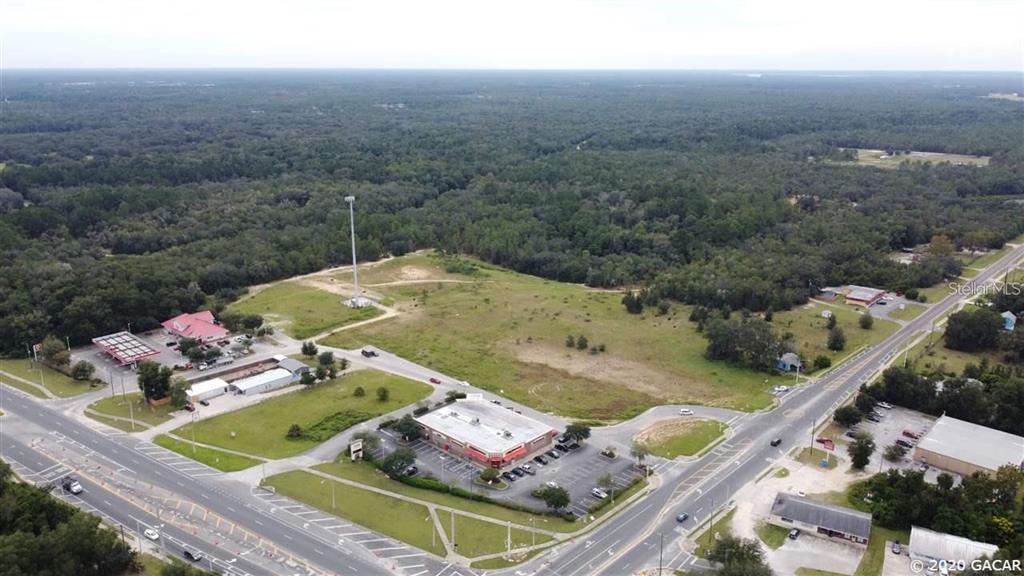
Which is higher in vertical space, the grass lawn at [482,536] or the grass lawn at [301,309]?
the grass lawn at [301,309]

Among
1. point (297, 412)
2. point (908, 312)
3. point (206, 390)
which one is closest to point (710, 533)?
point (297, 412)

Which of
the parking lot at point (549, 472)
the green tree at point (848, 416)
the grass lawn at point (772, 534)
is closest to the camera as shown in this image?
the grass lawn at point (772, 534)

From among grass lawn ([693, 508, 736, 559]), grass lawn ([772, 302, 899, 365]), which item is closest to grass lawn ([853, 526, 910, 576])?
grass lawn ([693, 508, 736, 559])

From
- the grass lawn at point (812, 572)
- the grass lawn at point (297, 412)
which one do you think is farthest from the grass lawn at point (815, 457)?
the grass lawn at point (297, 412)

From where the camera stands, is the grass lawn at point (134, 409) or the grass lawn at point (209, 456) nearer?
the grass lawn at point (209, 456)

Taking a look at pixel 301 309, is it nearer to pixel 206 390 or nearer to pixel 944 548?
pixel 206 390

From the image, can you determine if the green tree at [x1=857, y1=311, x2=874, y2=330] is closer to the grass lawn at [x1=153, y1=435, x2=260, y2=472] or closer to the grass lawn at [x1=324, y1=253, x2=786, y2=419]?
the grass lawn at [x1=324, y1=253, x2=786, y2=419]

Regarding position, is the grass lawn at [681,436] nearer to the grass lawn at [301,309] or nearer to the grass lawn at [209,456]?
the grass lawn at [209,456]

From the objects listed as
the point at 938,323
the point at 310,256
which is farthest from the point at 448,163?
the point at 938,323
